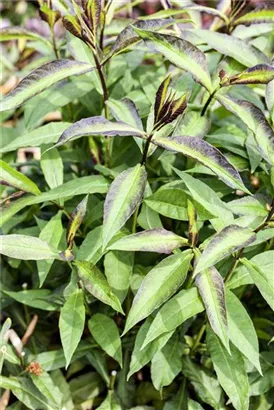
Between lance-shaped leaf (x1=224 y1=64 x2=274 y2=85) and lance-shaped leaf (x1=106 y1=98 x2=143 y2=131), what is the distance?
0.17 metres

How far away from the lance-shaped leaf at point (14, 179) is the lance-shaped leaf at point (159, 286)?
30cm

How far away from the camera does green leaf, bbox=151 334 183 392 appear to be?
115cm

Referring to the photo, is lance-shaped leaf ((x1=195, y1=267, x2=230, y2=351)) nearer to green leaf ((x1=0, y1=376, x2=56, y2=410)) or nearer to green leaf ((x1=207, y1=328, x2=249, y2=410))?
green leaf ((x1=207, y1=328, x2=249, y2=410))

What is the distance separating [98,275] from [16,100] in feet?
1.04

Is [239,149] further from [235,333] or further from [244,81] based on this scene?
[235,333]

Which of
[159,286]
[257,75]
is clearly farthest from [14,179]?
[257,75]

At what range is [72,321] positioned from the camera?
1107 mm

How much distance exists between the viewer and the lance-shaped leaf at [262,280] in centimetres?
101

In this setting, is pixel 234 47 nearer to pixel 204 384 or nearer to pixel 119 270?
pixel 119 270

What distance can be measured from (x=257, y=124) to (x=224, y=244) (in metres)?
0.22

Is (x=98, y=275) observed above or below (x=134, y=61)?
below

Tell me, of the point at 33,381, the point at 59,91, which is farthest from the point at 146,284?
the point at 59,91

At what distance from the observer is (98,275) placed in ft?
3.52

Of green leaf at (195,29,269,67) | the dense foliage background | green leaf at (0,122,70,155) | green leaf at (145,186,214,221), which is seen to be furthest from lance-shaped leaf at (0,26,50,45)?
green leaf at (145,186,214,221)
